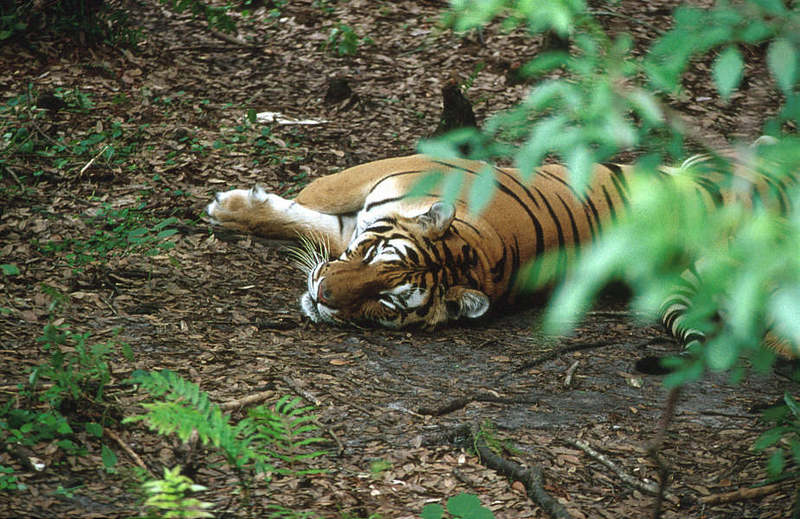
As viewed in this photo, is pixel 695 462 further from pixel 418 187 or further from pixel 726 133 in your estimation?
pixel 726 133

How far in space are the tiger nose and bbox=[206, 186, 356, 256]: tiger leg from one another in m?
0.81

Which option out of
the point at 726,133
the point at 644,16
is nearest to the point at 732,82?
the point at 726,133

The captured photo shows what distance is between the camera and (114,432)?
8.18ft

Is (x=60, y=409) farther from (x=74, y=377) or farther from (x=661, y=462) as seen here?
(x=661, y=462)

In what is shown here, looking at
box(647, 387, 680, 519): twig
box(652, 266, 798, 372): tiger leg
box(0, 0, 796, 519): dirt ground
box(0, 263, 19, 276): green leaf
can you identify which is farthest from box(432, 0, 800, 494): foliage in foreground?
box(0, 263, 19, 276): green leaf

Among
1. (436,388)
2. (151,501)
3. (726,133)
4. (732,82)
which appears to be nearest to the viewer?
(732,82)

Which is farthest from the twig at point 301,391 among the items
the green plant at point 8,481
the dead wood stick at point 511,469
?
the green plant at point 8,481

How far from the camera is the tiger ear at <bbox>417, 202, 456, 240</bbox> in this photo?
3.99 m

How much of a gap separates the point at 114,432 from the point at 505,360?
1783 millimetres

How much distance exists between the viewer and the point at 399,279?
390 cm

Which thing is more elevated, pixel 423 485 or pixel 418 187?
pixel 418 187

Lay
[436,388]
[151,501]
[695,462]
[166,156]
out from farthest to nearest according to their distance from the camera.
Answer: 1. [166,156]
2. [436,388]
3. [695,462]
4. [151,501]

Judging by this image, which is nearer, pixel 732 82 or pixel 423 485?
pixel 732 82

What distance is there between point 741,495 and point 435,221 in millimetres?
2023
